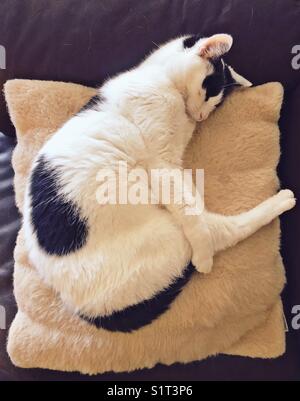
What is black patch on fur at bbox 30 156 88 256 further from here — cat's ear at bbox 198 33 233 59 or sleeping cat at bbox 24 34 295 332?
cat's ear at bbox 198 33 233 59

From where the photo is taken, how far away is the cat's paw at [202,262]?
41.9 inches

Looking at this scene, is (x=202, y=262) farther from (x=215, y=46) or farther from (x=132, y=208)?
(x=215, y=46)

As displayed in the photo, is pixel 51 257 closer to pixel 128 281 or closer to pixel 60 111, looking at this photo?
pixel 128 281

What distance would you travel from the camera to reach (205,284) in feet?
3.58

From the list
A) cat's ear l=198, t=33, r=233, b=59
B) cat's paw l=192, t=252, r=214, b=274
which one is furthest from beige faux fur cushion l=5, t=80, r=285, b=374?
cat's ear l=198, t=33, r=233, b=59

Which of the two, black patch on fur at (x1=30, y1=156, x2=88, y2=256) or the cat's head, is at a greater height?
the cat's head

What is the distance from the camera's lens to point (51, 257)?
102 centimetres

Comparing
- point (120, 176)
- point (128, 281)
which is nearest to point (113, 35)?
point (120, 176)

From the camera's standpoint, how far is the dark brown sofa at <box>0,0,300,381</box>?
112 centimetres

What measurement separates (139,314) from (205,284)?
200mm

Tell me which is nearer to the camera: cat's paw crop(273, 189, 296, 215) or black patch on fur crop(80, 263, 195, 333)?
black patch on fur crop(80, 263, 195, 333)

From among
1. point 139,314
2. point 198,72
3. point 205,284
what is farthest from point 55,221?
point 198,72

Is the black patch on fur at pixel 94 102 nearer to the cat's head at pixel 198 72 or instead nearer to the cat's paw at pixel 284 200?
the cat's head at pixel 198 72

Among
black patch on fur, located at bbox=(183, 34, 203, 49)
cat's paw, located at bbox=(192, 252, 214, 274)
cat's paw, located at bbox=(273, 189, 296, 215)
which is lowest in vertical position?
cat's paw, located at bbox=(192, 252, 214, 274)
